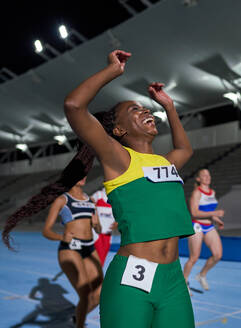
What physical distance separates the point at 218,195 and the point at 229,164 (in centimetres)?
261

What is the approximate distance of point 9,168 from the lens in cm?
3656

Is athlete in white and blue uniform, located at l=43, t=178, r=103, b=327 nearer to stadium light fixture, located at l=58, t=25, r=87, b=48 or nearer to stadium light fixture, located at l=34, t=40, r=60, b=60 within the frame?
stadium light fixture, located at l=58, t=25, r=87, b=48

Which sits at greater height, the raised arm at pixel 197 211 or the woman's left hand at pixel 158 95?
the woman's left hand at pixel 158 95

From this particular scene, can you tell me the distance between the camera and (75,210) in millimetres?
4703

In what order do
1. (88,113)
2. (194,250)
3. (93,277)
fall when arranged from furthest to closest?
(194,250), (93,277), (88,113)

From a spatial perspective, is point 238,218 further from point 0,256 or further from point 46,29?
point 46,29

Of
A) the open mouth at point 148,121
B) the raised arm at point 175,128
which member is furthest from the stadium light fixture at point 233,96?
the open mouth at point 148,121

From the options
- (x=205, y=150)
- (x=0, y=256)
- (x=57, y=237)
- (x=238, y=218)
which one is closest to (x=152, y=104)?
(x=205, y=150)

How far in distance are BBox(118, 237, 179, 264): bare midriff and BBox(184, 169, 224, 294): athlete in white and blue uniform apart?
410cm

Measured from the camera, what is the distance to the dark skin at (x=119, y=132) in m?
1.86

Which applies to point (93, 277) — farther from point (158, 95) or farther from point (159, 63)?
point (159, 63)

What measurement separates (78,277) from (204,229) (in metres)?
2.84

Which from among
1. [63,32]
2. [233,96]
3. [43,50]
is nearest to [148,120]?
[63,32]

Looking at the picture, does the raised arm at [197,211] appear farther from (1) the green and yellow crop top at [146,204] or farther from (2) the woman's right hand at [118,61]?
(2) the woman's right hand at [118,61]
